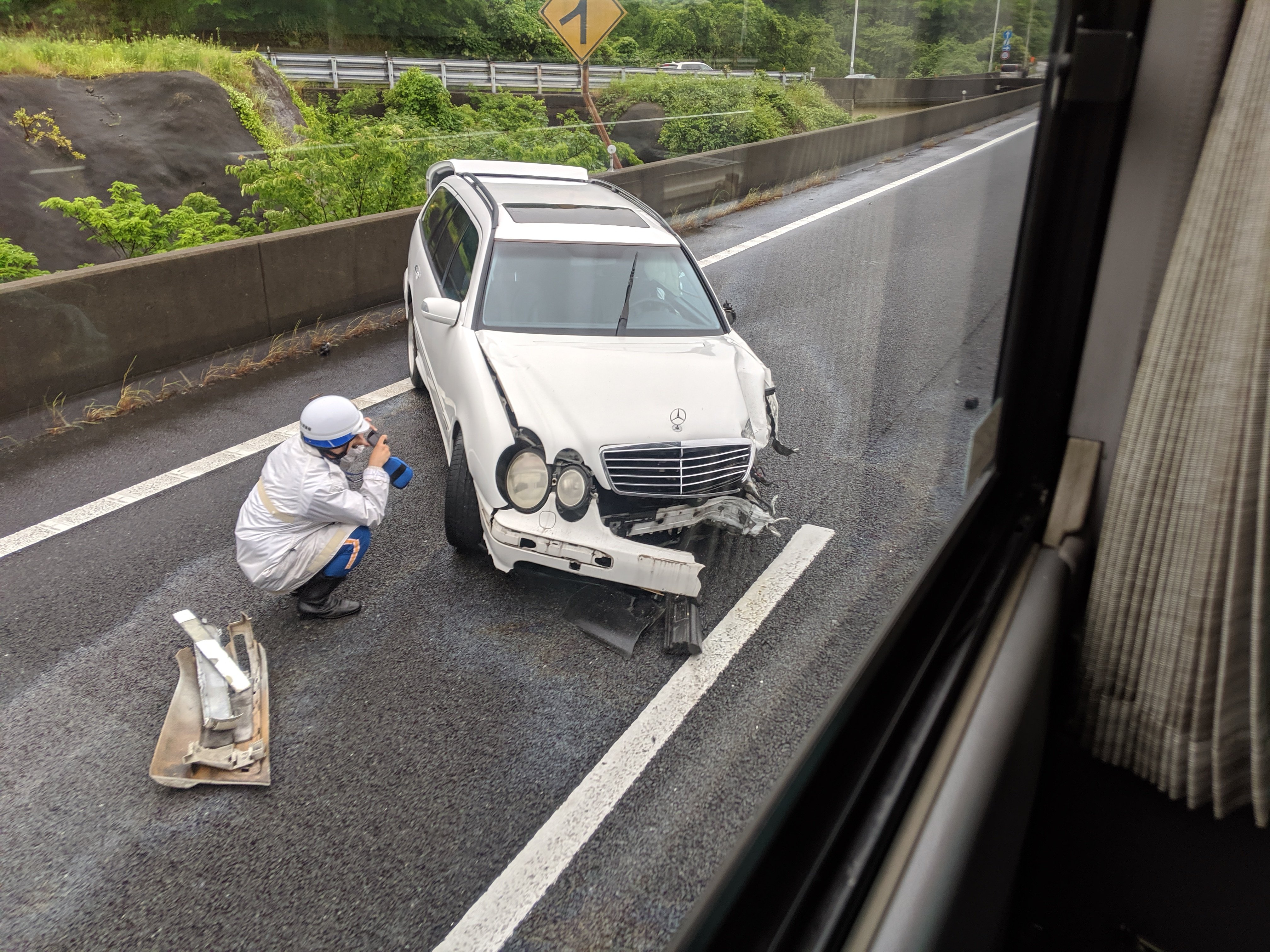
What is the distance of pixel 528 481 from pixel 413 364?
2.91m

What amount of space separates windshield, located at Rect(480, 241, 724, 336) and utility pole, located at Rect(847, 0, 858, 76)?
8.31 feet

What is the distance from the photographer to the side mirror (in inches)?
178

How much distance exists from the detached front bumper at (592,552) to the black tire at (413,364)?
2.65m

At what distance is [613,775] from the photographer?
2.92m

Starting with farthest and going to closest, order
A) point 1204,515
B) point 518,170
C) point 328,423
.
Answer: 1. point 518,170
2. point 328,423
3. point 1204,515

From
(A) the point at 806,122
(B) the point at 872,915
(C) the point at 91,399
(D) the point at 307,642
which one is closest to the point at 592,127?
(A) the point at 806,122

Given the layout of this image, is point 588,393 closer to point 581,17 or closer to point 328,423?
point 328,423

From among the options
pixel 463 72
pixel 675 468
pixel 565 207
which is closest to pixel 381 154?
pixel 565 207

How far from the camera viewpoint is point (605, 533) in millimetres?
3682

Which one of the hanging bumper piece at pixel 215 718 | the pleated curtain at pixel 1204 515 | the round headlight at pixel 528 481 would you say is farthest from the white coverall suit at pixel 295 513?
the pleated curtain at pixel 1204 515

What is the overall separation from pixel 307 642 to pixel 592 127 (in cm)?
658

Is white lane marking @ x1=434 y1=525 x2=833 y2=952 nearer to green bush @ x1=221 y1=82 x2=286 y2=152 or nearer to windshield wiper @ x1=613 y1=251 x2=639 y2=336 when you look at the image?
windshield wiper @ x1=613 y1=251 x2=639 y2=336

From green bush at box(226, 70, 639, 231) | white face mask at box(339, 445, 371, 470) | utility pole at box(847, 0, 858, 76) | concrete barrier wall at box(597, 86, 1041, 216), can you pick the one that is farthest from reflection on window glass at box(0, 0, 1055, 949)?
concrete barrier wall at box(597, 86, 1041, 216)

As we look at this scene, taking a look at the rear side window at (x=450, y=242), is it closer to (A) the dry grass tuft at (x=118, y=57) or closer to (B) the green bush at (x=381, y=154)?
(B) the green bush at (x=381, y=154)
